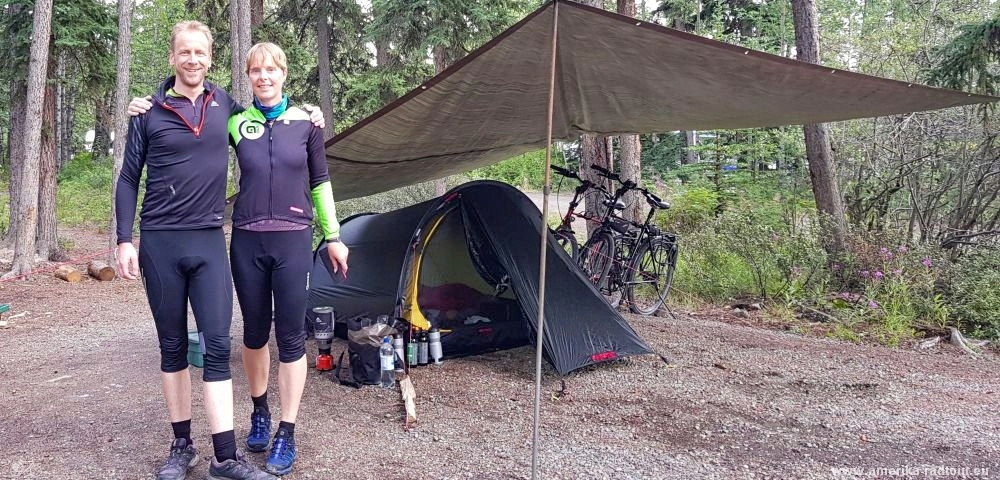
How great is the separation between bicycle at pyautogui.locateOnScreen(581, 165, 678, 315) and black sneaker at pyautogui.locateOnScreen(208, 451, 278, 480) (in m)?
2.97

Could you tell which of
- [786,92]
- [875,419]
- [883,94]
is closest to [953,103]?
[883,94]

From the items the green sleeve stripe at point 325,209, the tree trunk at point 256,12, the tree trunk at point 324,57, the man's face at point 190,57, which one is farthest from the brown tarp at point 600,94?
the tree trunk at point 324,57

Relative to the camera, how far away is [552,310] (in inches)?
146

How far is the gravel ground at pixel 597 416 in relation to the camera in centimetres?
251

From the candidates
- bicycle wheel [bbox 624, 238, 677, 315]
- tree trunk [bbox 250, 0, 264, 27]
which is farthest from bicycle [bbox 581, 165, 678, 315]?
tree trunk [bbox 250, 0, 264, 27]

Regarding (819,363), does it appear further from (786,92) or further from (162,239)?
(162,239)

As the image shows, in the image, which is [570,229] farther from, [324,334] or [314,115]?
[314,115]

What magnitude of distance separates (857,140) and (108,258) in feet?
28.9

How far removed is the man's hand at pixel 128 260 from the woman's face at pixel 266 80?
2.18ft

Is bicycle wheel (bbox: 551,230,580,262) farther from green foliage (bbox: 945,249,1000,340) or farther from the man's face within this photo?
the man's face

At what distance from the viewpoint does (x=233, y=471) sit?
222cm

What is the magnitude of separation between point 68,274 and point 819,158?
303 inches

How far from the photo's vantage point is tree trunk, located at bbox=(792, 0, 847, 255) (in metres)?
5.62

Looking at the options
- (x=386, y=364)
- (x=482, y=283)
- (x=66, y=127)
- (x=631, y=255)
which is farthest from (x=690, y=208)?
(x=66, y=127)
